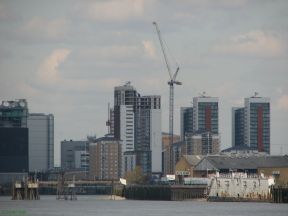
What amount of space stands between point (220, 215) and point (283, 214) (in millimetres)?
7861

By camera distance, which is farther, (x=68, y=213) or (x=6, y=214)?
(x=68, y=213)

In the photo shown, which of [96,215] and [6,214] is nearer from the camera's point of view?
[6,214]

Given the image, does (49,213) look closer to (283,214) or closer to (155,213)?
(155,213)

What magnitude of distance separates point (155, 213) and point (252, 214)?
1332 centimetres

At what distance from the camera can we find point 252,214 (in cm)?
19162

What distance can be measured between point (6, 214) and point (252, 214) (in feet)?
107

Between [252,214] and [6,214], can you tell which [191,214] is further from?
[6,214]

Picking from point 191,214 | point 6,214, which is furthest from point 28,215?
point 191,214

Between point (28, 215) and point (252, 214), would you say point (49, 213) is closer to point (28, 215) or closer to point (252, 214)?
point (28, 215)

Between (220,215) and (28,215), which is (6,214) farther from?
(220,215)

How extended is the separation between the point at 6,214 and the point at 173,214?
2670cm

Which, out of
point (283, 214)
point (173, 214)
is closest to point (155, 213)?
point (173, 214)

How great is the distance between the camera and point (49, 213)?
653 ft

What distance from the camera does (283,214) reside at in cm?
18900
